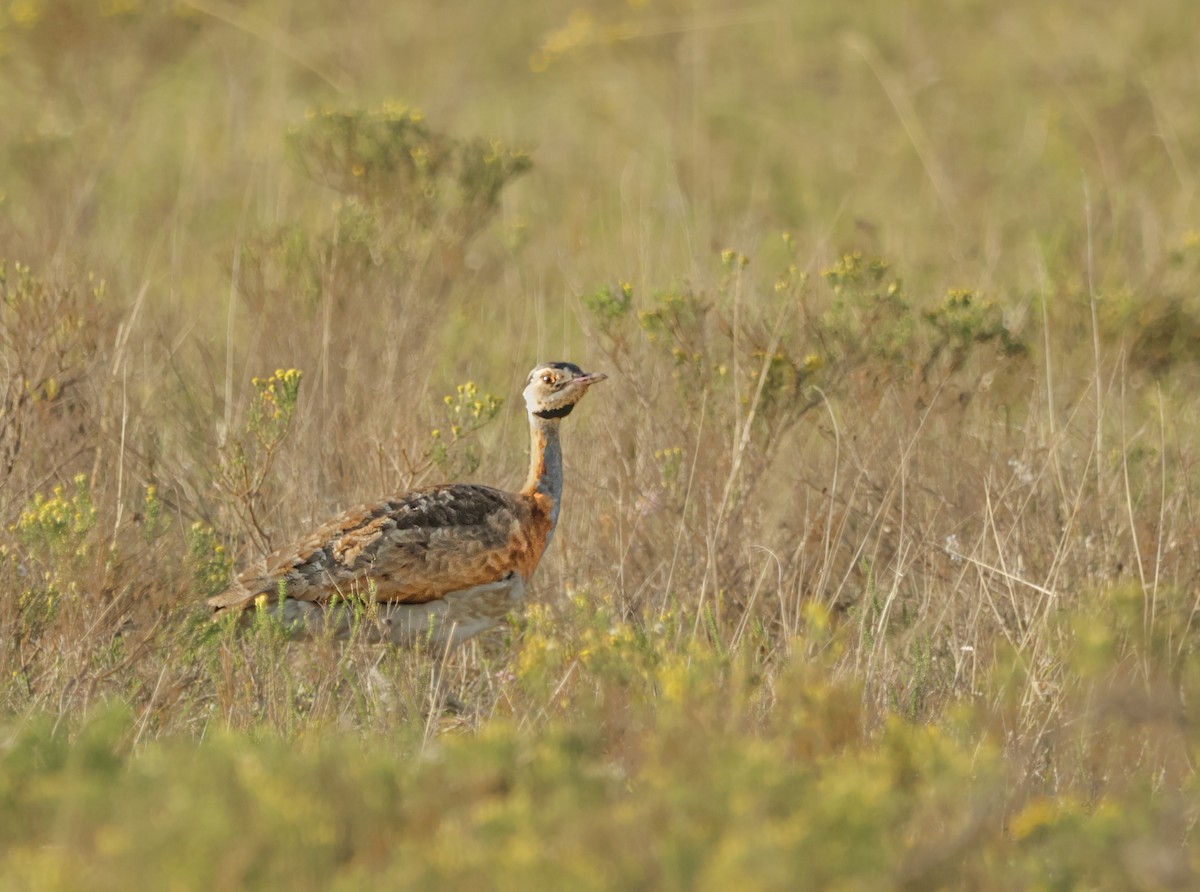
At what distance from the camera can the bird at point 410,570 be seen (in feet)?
15.3

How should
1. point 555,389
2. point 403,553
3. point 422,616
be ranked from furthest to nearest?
point 555,389
point 422,616
point 403,553

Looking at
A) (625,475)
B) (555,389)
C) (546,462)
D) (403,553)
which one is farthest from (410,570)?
(625,475)

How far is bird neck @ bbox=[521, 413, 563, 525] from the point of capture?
205 inches

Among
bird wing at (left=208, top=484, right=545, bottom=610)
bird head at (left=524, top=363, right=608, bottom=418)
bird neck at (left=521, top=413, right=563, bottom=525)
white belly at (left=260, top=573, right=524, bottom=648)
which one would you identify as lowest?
white belly at (left=260, top=573, right=524, bottom=648)

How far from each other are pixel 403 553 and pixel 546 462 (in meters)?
0.68

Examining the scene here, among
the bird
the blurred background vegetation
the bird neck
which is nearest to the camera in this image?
the blurred background vegetation

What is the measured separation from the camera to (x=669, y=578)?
4961mm

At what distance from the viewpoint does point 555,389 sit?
5230 mm

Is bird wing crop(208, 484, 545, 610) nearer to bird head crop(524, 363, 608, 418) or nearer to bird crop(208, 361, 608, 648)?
bird crop(208, 361, 608, 648)

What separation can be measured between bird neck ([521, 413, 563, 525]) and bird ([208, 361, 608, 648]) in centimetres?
10

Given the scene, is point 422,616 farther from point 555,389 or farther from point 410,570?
point 555,389

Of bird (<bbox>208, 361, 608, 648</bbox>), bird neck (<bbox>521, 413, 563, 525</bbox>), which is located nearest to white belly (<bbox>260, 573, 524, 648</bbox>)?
bird (<bbox>208, 361, 608, 648</bbox>)

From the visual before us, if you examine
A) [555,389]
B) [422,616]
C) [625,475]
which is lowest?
[422,616]

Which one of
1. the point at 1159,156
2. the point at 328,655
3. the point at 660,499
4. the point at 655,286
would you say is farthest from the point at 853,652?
the point at 1159,156
